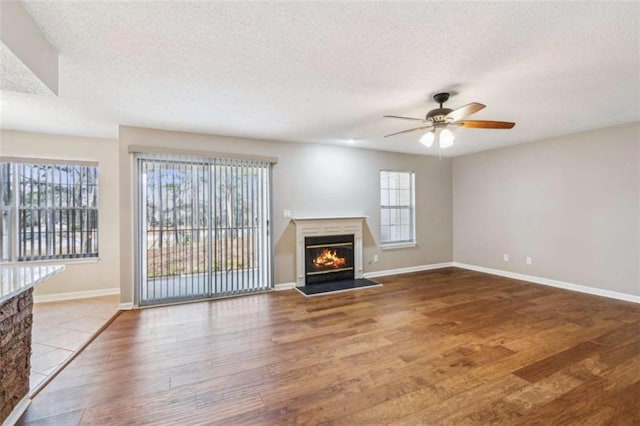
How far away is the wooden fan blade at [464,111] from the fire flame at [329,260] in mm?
3065


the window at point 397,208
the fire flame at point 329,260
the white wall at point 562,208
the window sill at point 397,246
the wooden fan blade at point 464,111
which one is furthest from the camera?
the window at point 397,208

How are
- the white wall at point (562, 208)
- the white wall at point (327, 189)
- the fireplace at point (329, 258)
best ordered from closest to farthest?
the white wall at point (327, 189) → the white wall at point (562, 208) → the fireplace at point (329, 258)

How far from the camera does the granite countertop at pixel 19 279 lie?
5.02ft

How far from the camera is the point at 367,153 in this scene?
18.3 feet

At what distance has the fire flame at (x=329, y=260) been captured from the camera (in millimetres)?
5093

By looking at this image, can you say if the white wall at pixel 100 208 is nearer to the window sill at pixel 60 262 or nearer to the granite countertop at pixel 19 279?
the window sill at pixel 60 262

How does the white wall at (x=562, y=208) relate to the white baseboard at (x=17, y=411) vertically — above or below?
above

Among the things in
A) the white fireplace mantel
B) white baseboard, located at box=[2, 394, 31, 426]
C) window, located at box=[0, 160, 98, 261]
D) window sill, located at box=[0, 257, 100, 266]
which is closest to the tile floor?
white baseboard, located at box=[2, 394, 31, 426]

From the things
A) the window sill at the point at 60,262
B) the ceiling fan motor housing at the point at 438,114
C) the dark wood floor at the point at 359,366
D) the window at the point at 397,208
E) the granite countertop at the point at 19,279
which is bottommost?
the dark wood floor at the point at 359,366

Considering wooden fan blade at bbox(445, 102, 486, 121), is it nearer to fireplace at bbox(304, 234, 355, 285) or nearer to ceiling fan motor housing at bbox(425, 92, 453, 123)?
ceiling fan motor housing at bbox(425, 92, 453, 123)

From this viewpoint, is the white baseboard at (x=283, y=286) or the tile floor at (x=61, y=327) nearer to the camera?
the tile floor at (x=61, y=327)

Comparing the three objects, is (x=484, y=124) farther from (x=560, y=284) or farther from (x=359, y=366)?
(x=560, y=284)

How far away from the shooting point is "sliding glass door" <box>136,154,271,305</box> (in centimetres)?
396

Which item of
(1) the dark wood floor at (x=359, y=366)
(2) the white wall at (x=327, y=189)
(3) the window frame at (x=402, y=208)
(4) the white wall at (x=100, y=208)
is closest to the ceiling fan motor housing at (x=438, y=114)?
(1) the dark wood floor at (x=359, y=366)
